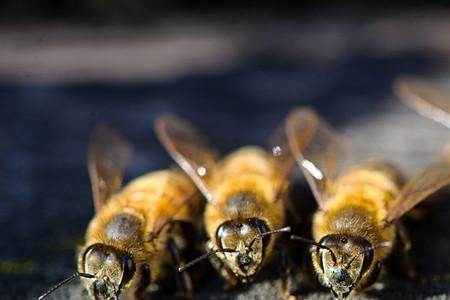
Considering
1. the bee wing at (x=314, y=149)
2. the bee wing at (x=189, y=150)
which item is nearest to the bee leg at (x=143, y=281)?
the bee wing at (x=189, y=150)

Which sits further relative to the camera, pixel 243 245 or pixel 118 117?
pixel 118 117

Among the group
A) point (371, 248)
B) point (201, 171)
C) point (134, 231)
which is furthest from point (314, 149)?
point (134, 231)

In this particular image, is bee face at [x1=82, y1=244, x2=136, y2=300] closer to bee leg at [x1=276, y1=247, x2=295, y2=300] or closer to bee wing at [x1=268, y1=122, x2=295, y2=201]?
bee leg at [x1=276, y1=247, x2=295, y2=300]

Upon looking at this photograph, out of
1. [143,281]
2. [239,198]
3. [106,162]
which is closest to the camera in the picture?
[143,281]

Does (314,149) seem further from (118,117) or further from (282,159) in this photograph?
(118,117)

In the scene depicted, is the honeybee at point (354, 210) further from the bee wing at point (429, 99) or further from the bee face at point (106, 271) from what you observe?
the bee face at point (106, 271)

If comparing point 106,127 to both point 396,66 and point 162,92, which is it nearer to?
point 162,92

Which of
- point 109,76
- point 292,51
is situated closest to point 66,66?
point 109,76
